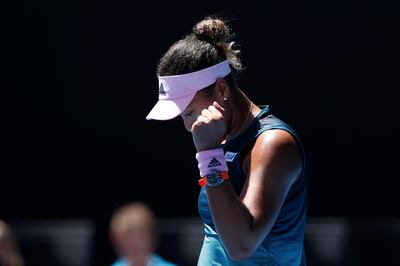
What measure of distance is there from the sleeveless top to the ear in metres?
0.11

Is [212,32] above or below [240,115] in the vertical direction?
above

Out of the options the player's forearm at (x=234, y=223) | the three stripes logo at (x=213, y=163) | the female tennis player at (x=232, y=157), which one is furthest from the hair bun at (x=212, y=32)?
the player's forearm at (x=234, y=223)

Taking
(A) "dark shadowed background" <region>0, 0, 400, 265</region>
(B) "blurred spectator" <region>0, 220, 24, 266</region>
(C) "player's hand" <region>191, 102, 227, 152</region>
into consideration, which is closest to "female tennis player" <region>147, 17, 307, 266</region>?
(C) "player's hand" <region>191, 102, 227, 152</region>

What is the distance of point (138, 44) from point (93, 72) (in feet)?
0.99

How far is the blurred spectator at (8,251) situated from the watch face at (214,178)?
2523 mm

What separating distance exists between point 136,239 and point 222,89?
6.10 ft

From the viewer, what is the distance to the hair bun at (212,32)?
2.68 m

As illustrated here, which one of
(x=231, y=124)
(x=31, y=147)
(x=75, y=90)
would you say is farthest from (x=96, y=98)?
(x=231, y=124)

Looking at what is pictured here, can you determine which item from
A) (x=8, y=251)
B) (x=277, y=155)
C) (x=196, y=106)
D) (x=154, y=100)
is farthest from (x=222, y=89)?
(x=154, y=100)

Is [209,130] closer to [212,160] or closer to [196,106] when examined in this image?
[212,160]

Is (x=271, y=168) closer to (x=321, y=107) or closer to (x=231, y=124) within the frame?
(x=231, y=124)

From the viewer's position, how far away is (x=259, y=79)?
5.21 metres

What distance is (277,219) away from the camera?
2529 mm

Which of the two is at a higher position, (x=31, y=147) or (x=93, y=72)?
(x=93, y=72)
